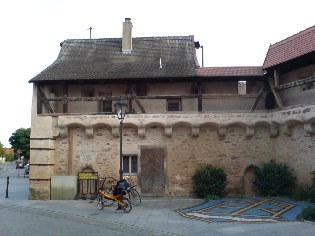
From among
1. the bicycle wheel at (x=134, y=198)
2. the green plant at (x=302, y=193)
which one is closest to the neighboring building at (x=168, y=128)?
the bicycle wheel at (x=134, y=198)

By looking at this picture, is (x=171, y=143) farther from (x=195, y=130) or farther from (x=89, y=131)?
(x=89, y=131)

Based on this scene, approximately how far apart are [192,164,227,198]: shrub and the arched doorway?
42.1 inches

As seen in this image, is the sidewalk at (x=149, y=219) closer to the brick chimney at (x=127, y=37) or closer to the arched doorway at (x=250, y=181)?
the arched doorway at (x=250, y=181)

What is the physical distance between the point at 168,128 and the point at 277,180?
5147mm

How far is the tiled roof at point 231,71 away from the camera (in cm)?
1568

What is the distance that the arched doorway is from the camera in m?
15.6

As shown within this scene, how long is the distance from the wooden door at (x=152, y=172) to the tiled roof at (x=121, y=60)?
3.50 m

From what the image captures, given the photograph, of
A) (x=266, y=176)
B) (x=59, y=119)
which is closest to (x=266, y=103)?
(x=266, y=176)

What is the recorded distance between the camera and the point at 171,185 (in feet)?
52.0

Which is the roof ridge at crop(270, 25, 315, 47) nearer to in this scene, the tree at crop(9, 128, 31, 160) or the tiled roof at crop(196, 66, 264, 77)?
the tiled roof at crop(196, 66, 264, 77)

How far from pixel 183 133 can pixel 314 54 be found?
636 centimetres

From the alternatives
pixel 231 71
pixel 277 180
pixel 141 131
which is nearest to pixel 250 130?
pixel 277 180

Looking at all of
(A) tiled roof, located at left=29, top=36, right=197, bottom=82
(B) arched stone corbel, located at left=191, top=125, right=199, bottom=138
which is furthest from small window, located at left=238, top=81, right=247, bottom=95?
(B) arched stone corbel, located at left=191, top=125, right=199, bottom=138

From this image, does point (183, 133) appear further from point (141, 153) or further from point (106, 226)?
point (106, 226)
